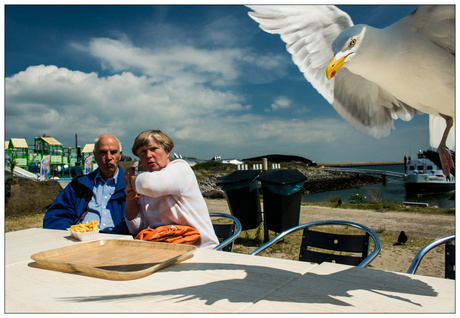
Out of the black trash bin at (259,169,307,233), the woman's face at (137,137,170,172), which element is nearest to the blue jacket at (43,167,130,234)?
the woman's face at (137,137,170,172)

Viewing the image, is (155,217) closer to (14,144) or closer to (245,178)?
(245,178)

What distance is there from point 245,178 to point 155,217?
2.43 metres

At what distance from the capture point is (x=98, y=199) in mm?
2461

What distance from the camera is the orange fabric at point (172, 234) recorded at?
1.69 metres

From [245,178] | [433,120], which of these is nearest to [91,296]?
[433,120]

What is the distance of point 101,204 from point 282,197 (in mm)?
2277

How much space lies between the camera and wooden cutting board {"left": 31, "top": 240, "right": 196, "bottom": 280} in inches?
45.2

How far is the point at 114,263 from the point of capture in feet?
4.29

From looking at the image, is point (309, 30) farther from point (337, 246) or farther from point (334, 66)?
point (337, 246)

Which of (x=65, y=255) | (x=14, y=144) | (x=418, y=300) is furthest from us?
(x=14, y=144)

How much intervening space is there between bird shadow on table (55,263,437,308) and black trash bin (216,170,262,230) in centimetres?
309

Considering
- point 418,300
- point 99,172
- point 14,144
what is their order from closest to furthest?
point 418,300, point 99,172, point 14,144

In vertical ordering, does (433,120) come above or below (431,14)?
below

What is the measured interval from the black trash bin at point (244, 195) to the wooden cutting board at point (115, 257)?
2.70m
